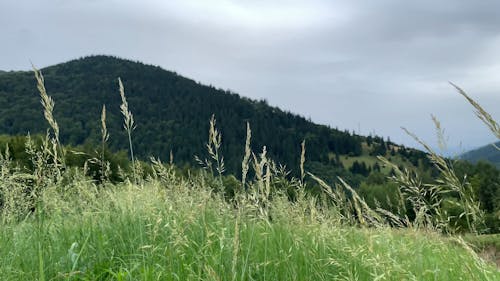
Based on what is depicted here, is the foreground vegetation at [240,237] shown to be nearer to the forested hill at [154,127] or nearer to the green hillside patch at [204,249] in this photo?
the green hillside patch at [204,249]

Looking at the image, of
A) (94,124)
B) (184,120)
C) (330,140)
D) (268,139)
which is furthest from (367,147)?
(94,124)

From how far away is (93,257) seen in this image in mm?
3906

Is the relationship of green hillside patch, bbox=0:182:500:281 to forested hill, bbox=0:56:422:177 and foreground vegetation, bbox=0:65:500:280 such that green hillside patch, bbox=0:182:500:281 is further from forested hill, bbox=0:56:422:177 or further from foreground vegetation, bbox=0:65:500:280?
forested hill, bbox=0:56:422:177

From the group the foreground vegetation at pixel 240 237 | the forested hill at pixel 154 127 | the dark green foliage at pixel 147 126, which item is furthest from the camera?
the forested hill at pixel 154 127

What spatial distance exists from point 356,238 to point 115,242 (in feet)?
8.74

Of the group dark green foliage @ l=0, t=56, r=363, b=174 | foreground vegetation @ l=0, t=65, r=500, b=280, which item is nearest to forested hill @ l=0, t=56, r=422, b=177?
dark green foliage @ l=0, t=56, r=363, b=174

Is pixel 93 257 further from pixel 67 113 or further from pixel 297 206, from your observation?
pixel 67 113

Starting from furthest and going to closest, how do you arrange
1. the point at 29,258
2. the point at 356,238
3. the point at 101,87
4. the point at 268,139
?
1. the point at 101,87
2. the point at 268,139
3. the point at 356,238
4. the point at 29,258

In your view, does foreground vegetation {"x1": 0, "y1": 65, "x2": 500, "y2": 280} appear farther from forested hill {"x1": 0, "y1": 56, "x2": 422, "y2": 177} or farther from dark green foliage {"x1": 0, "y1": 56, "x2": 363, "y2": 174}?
forested hill {"x1": 0, "y1": 56, "x2": 422, "y2": 177}

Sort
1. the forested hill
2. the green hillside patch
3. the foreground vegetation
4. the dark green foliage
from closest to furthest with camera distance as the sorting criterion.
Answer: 1. the foreground vegetation
2. the green hillside patch
3. the dark green foliage
4. the forested hill

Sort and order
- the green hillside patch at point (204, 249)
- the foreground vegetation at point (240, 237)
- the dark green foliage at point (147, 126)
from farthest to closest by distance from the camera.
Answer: the dark green foliage at point (147, 126)
the green hillside patch at point (204, 249)
the foreground vegetation at point (240, 237)

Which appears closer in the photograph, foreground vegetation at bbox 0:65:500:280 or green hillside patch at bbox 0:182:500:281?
foreground vegetation at bbox 0:65:500:280

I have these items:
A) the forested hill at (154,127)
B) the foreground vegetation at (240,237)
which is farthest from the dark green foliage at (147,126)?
the foreground vegetation at (240,237)

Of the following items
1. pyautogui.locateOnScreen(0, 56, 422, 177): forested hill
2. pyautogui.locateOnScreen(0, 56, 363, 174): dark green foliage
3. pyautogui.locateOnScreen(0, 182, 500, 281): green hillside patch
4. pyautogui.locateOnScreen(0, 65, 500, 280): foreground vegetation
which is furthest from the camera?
pyautogui.locateOnScreen(0, 56, 422, 177): forested hill
